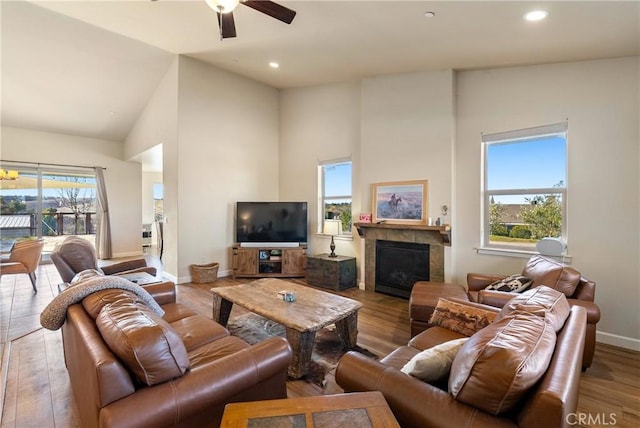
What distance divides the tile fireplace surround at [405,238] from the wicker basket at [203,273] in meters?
2.64

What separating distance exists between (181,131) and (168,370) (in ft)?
15.5

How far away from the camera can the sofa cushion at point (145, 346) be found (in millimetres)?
1229

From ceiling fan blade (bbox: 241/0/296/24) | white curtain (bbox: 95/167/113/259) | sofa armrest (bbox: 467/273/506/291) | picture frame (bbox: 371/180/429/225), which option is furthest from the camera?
white curtain (bbox: 95/167/113/259)

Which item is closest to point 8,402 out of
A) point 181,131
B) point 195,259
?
point 195,259

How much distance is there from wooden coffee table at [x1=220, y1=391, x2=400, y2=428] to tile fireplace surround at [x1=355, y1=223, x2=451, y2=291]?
3288 mm

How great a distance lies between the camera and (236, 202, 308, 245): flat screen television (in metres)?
5.80

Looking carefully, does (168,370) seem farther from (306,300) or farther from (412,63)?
(412,63)

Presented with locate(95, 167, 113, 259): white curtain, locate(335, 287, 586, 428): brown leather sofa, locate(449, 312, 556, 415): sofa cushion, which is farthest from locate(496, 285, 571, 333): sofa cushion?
locate(95, 167, 113, 259): white curtain

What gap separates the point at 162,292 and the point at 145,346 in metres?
1.69

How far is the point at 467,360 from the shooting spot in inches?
46.6

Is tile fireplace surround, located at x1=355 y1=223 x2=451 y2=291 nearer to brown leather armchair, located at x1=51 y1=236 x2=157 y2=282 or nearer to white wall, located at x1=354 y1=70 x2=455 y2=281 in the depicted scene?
white wall, located at x1=354 y1=70 x2=455 y2=281

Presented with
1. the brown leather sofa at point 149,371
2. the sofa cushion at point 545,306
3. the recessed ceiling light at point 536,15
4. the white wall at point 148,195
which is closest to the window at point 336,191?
the recessed ceiling light at point 536,15

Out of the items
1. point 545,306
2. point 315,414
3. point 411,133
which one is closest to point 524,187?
point 411,133

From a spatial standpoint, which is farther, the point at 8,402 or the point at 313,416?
the point at 8,402
